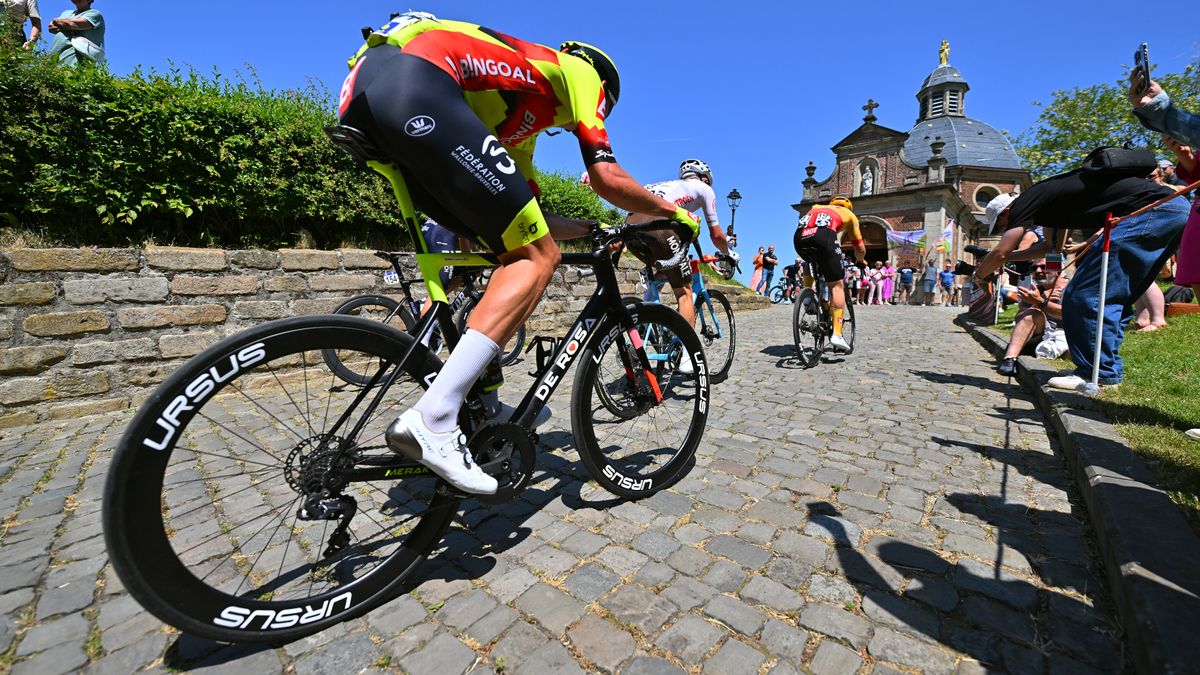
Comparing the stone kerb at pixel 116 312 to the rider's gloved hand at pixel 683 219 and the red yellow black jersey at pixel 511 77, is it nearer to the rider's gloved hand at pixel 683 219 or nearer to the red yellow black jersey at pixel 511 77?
the rider's gloved hand at pixel 683 219

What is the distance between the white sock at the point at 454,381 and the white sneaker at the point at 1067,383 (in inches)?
184

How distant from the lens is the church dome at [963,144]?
48.4 m

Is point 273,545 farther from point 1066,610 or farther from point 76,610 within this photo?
point 1066,610

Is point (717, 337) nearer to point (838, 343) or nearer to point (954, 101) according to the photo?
point (838, 343)

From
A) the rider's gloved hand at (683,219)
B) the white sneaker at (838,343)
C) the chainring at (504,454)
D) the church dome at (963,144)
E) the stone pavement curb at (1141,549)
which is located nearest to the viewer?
the stone pavement curb at (1141,549)

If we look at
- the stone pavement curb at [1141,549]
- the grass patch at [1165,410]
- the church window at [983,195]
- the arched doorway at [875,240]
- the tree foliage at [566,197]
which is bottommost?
the stone pavement curb at [1141,549]

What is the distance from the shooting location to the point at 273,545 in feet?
7.08

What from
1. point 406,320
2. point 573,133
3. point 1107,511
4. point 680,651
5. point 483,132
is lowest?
point 680,651

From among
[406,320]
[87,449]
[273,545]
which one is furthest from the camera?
[406,320]

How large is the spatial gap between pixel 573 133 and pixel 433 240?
273 centimetres

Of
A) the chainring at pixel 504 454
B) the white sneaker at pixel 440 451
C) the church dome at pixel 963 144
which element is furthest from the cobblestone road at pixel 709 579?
the church dome at pixel 963 144

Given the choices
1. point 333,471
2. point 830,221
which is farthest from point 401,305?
point 830,221

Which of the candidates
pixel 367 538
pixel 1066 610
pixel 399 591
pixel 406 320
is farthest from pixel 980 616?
pixel 406 320

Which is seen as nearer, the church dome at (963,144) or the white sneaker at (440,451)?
the white sneaker at (440,451)
